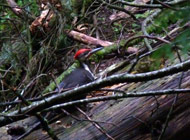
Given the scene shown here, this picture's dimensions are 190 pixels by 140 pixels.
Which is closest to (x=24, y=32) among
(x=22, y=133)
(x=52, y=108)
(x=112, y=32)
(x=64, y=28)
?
(x=64, y=28)

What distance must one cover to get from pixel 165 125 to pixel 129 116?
1.79ft

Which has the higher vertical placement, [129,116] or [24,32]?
[24,32]

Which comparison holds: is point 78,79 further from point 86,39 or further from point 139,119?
point 86,39

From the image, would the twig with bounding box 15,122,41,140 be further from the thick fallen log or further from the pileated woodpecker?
the pileated woodpecker

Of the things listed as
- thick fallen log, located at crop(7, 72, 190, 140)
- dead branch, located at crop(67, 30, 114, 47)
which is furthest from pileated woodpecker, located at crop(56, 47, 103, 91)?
dead branch, located at crop(67, 30, 114, 47)

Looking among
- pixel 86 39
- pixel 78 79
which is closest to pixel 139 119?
pixel 78 79

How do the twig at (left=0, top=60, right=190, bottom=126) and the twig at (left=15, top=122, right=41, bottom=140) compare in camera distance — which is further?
the twig at (left=15, top=122, right=41, bottom=140)

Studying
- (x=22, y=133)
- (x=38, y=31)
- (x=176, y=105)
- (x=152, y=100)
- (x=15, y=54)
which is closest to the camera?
(x=176, y=105)

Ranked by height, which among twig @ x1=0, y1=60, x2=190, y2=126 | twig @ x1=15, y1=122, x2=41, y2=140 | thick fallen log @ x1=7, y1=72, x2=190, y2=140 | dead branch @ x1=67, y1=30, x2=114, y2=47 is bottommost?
thick fallen log @ x1=7, y1=72, x2=190, y2=140

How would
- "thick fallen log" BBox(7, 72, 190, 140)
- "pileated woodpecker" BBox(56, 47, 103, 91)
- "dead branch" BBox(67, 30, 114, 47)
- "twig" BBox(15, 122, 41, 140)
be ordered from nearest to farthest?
"thick fallen log" BBox(7, 72, 190, 140), "twig" BBox(15, 122, 41, 140), "pileated woodpecker" BBox(56, 47, 103, 91), "dead branch" BBox(67, 30, 114, 47)

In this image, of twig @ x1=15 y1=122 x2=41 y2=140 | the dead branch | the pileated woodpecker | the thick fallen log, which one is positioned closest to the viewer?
the thick fallen log

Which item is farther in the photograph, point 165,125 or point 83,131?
point 83,131

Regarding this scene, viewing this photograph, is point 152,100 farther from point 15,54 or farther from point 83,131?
point 15,54

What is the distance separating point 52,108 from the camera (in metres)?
3.57
